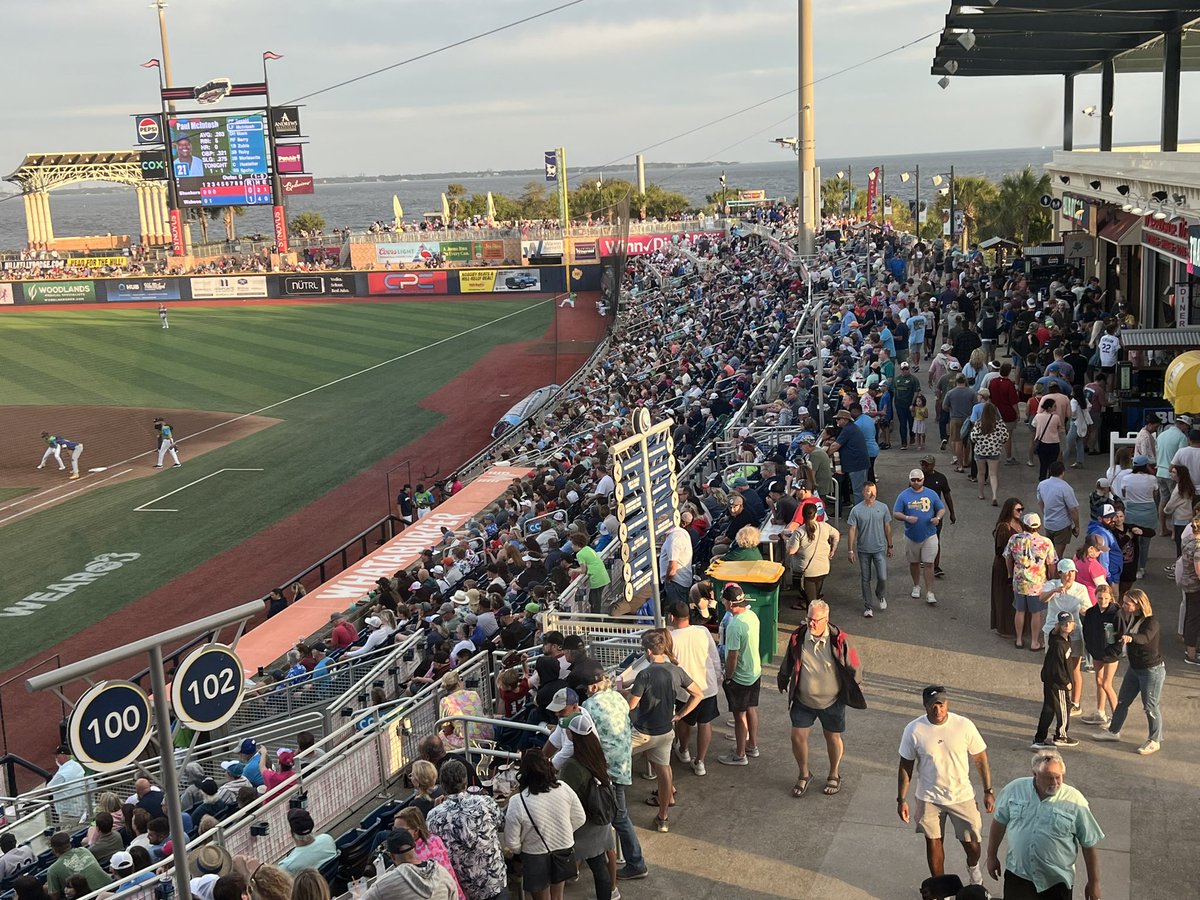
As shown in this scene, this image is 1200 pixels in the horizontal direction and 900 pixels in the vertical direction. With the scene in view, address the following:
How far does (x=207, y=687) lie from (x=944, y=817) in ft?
15.0

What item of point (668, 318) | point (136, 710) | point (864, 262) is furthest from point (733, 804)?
point (668, 318)

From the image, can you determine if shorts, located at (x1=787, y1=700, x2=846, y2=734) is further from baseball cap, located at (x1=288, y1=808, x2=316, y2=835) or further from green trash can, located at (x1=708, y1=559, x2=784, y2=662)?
baseball cap, located at (x1=288, y1=808, x2=316, y2=835)

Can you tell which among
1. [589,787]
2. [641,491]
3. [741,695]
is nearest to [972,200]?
[641,491]

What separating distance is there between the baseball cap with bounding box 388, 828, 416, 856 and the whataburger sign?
36.0ft

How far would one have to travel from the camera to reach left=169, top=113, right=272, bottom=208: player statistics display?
66.2m

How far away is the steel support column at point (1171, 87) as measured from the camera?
19.5m

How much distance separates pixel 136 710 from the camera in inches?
243

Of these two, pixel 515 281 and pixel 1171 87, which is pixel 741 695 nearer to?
pixel 1171 87

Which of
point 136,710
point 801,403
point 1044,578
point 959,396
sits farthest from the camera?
point 801,403

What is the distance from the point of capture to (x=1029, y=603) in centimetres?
1140

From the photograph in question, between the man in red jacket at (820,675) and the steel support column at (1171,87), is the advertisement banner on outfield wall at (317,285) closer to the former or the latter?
the steel support column at (1171,87)

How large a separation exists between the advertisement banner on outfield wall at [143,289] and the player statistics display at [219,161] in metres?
4.47

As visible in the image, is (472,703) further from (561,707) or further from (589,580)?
(589,580)

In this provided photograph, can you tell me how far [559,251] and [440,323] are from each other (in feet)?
35.7
